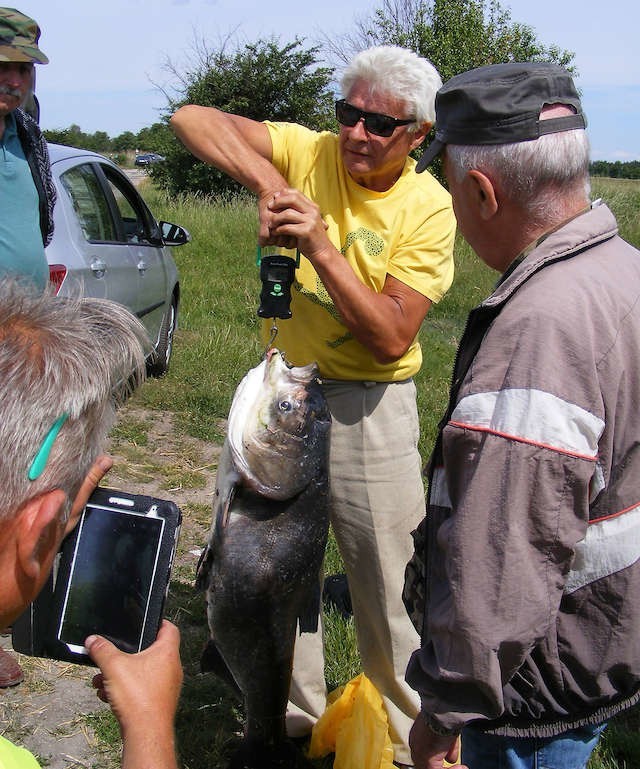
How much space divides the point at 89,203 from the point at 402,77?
3.52 m

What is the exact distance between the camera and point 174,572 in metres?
4.36

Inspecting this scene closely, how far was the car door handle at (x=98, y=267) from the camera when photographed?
209 inches

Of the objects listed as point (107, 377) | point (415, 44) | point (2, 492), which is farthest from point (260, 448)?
point (415, 44)

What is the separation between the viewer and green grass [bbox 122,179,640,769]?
3385 mm

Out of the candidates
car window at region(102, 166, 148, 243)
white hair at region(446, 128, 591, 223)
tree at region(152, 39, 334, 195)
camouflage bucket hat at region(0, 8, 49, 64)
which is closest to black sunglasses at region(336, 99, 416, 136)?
white hair at region(446, 128, 591, 223)

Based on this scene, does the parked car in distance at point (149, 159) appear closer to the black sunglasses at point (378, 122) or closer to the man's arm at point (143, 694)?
the black sunglasses at point (378, 122)

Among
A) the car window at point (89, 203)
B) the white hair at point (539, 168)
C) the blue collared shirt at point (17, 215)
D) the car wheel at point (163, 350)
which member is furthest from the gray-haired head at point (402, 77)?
the car wheel at point (163, 350)

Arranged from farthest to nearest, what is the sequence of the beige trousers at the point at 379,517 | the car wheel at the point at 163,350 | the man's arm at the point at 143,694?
the car wheel at the point at 163,350 < the beige trousers at the point at 379,517 < the man's arm at the point at 143,694

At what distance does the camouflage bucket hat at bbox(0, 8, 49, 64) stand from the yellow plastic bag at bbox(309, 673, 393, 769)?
2.85m

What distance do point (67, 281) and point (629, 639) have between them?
149 inches

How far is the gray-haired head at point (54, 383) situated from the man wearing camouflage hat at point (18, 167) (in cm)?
194

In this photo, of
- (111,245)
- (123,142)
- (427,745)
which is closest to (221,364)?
(111,245)

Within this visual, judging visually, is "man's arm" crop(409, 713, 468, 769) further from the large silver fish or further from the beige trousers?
the beige trousers

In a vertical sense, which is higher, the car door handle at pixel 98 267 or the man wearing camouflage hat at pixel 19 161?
the man wearing camouflage hat at pixel 19 161
